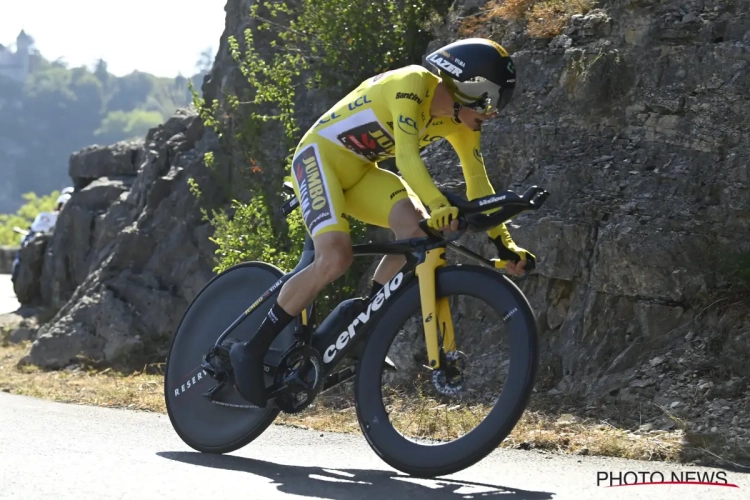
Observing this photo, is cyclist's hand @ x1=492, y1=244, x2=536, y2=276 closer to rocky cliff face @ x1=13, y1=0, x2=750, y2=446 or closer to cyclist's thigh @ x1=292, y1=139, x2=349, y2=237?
cyclist's thigh @ x1=292, y1=139, x2=349, y2=237

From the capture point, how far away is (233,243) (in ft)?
34.2

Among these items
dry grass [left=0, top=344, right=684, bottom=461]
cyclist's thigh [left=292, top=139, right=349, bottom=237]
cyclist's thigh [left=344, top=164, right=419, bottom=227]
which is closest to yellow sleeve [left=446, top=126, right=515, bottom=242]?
cyclist's thigh [left=344, top=164, right=419, bottom=227]

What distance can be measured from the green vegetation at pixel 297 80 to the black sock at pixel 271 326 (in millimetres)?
4050

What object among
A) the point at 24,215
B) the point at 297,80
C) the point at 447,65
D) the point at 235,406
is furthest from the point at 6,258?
the point at 24,215

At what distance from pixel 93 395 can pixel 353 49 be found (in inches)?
173

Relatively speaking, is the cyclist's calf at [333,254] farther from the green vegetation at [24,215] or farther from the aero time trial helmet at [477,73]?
the green vegetation at [24,215]

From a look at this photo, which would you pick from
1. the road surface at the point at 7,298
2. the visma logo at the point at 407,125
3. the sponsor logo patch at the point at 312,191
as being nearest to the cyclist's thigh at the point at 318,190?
the sponsor logo patch at the point at 312,191

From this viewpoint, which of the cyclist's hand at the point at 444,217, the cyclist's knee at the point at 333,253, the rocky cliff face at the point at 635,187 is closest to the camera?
the cyclist's hand at the point at 444,217

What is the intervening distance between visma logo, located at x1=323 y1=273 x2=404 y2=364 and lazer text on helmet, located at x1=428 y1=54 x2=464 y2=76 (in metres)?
1.05

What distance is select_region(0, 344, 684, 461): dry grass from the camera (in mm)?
5707

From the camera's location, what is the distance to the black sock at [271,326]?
5508mm

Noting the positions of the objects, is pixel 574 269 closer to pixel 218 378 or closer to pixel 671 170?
pixel 671 170

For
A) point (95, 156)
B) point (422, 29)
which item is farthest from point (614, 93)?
point (95, 156)

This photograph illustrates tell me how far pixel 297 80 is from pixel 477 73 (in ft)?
23.2
